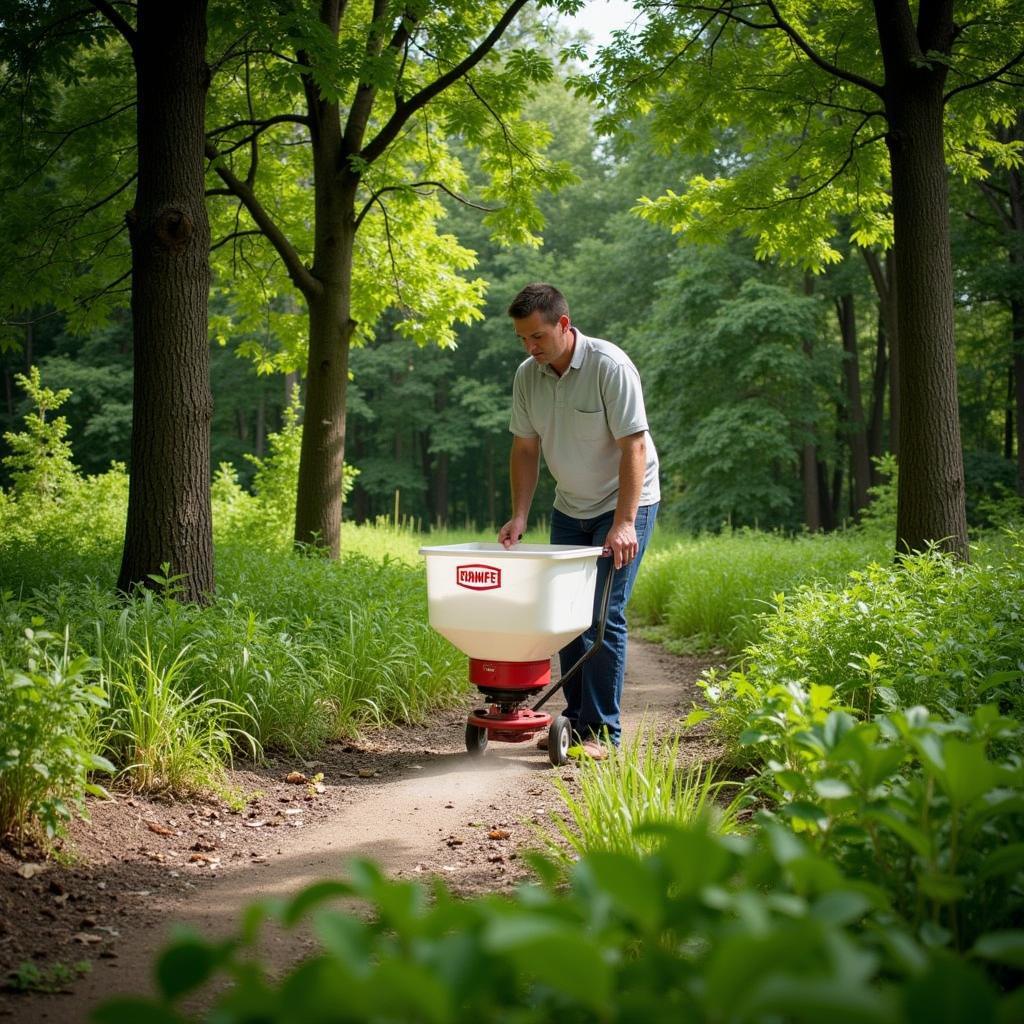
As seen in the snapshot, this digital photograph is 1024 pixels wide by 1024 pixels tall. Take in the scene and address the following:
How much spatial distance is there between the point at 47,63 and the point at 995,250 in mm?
14021

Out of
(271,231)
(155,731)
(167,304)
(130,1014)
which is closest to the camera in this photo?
(130,1014)

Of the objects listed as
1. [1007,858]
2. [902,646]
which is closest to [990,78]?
[902,646]

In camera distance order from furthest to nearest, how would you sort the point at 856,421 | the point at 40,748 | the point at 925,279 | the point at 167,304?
1. the point at 856,421
2. the point at 925,279
3. the point at 167,304
4. the point at 40,748

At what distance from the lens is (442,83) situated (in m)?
7.20

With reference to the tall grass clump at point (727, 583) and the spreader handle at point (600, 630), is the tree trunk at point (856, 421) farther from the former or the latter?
the spreader handle at point (600, 630)

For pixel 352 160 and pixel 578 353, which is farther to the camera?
pixel 352 160

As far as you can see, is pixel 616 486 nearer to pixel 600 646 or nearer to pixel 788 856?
pixel 600 646

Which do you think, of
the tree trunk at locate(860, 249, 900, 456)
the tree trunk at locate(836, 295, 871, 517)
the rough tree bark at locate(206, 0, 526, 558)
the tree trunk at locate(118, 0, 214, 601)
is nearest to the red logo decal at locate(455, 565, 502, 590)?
the tree trunk at locate(118, 0, 214, 601)

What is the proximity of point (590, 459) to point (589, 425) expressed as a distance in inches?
6.2

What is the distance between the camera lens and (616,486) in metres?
4.36

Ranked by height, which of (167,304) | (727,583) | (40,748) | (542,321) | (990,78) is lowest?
(40,748)

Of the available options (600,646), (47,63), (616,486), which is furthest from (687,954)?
(47,63)

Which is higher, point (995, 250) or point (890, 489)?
point (995, 250)

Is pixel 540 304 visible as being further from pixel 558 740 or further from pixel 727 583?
pixel 727 583
